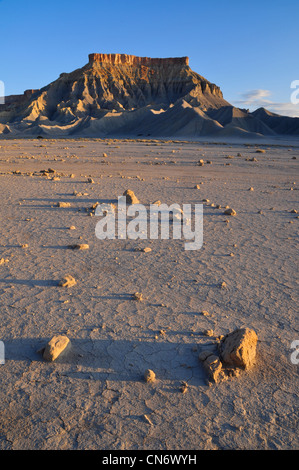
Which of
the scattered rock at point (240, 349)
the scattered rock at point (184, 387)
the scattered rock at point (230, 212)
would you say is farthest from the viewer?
the scattered rock at point (230, 212)

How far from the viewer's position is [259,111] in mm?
74562

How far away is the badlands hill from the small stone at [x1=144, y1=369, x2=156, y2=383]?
1935 inches

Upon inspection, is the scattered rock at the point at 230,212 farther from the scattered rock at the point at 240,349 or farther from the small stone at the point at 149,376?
the small stone at the point at 149,376

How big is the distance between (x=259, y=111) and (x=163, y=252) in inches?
3104

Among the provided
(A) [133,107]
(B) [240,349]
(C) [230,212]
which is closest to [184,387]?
(B) [240,349]

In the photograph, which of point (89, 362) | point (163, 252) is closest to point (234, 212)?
point (163, 252)

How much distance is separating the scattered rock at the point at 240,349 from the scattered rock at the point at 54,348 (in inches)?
47.7

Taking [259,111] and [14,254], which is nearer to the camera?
[14,254]

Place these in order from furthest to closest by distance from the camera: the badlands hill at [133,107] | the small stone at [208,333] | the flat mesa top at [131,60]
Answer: the flat mesa top at [131,60] → the badlands hill at [133,107] → the small stone at [208,333]

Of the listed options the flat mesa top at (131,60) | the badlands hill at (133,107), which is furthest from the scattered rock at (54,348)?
the flat mesa top at (131,60)

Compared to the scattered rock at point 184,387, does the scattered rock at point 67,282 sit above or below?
above

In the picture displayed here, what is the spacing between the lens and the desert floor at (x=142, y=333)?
6.68 ft

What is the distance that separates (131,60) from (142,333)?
106 metres

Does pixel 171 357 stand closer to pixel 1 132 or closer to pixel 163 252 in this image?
pixel 163 252
